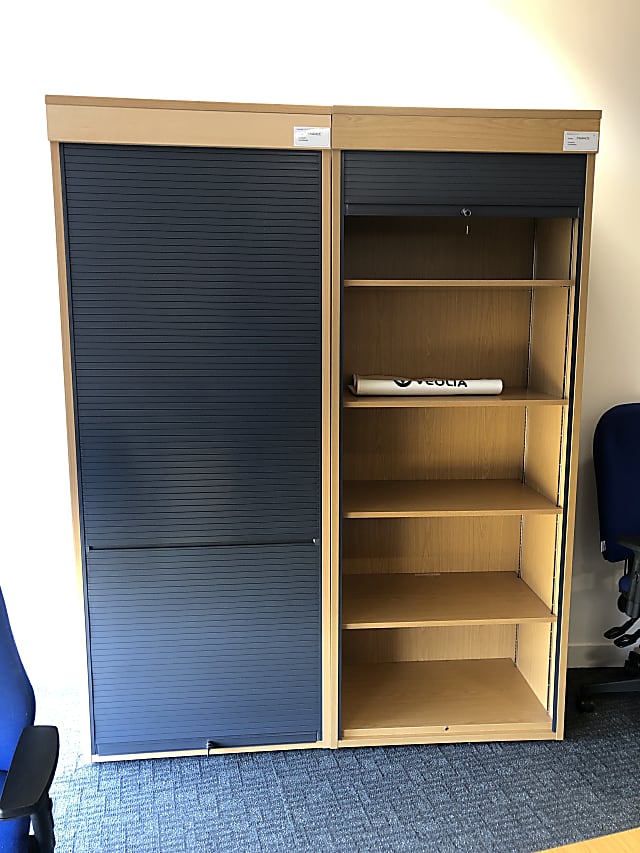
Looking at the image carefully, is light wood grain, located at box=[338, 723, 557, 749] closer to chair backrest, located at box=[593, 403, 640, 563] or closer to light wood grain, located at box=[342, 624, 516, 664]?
light wood grain, located at box=[342, 624, 516, 664]

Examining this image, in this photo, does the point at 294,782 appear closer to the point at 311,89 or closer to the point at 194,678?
the point at 194,678

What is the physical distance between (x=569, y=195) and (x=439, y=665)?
6.16ft

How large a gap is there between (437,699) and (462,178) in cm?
187

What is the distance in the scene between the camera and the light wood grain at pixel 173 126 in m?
2.10

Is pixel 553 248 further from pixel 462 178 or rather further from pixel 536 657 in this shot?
pixel 536 657

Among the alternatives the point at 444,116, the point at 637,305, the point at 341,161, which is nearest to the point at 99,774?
the point at 341,161

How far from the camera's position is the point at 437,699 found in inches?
107

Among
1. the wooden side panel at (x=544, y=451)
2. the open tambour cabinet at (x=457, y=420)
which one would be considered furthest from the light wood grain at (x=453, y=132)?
the wooden side panel at (x=544, y=451)

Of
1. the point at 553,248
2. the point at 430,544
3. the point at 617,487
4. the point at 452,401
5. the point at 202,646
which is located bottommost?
the point at 202,646

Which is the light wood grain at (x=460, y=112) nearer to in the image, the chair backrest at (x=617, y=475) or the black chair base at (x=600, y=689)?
the chair backrest at (x=617, y=475)

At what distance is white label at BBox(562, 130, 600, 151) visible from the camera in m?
2.25

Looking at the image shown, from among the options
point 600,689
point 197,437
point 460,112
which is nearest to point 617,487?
point 600,689

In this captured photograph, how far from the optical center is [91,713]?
241 cm

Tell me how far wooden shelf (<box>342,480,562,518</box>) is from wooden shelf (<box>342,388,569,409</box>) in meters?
0.36
